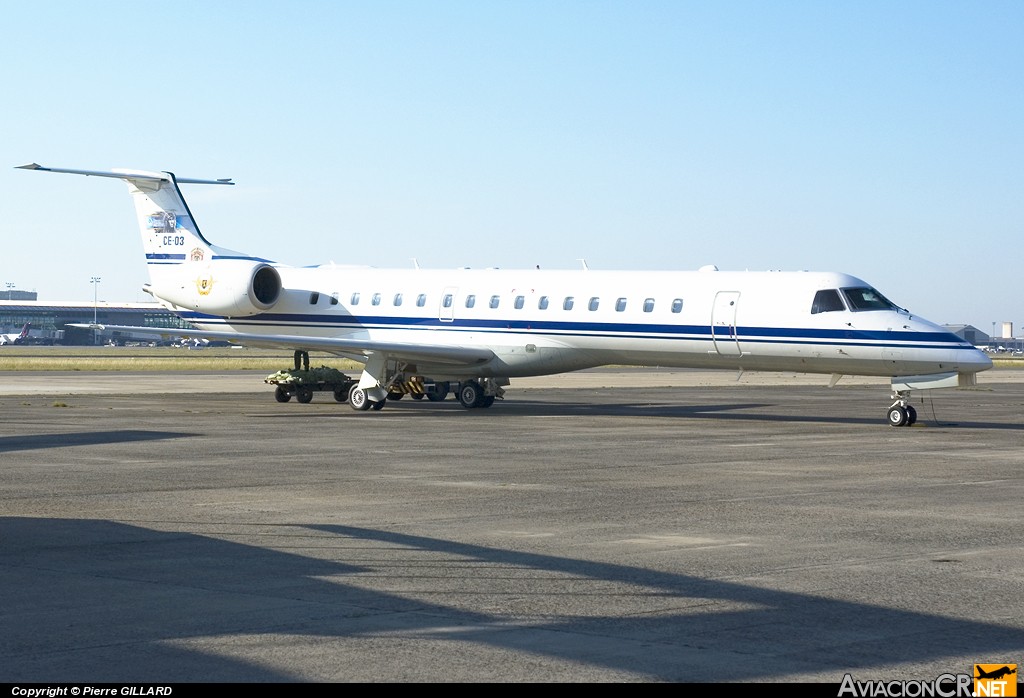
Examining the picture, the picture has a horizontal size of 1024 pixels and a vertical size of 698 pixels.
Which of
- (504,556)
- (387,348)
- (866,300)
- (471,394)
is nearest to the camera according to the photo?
(504,556)

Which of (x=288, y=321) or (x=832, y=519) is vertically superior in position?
(x=288, y=321)

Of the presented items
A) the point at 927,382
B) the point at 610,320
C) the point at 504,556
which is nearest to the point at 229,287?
the point at 610,320

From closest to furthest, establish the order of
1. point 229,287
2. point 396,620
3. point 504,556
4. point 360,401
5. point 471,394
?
1. point 396,620
2. point 504,556
3. point 360,401
4. point 471,394
5. point 229,287

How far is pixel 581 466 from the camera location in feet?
58.6

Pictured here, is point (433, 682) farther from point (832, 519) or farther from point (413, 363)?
point (413, 363)

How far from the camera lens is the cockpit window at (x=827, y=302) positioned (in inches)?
1017

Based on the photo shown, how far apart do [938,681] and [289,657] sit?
3.34 metres

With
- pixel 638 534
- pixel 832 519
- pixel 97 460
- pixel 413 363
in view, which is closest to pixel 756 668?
pixel 638 534

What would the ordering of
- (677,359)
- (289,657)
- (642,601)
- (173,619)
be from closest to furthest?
(289,657) → (173,619) → (642,601) → (677,359)

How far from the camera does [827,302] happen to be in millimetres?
25953

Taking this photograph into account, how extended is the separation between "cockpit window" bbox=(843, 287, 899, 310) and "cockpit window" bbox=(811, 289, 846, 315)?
172mm

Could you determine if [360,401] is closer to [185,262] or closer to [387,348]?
[387,348]

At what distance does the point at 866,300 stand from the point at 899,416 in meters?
2.40

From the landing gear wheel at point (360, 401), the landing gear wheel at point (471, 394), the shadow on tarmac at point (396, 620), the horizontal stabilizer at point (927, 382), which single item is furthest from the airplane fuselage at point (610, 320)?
the shadow on tarmac at point (396, 620)
